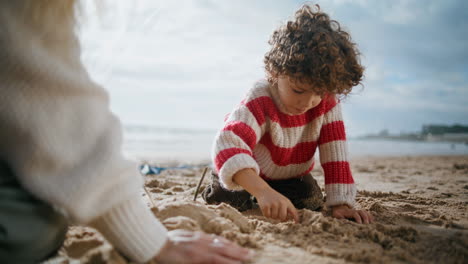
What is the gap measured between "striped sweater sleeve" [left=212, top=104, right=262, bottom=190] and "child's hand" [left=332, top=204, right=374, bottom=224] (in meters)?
0.61

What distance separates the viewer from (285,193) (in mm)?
2455

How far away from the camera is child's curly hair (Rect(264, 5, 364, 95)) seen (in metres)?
1.90

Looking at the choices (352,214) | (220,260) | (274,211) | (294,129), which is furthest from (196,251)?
(294,129)

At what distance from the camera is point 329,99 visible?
2.27m

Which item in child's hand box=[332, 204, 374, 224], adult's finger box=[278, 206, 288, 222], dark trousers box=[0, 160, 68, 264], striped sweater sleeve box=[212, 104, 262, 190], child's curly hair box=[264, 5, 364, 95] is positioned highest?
child's curly hair box=[264, 5, 364, 95]

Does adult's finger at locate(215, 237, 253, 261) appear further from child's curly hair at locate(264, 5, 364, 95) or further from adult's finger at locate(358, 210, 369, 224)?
child's curly hair at locate(264, 5, 364, 95)

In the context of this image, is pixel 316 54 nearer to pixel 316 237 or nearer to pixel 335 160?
pixel 335 160

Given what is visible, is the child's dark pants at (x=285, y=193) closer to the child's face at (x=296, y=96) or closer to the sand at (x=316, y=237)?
the sand at (x=316, y=237)

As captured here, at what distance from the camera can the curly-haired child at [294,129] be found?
1866mm

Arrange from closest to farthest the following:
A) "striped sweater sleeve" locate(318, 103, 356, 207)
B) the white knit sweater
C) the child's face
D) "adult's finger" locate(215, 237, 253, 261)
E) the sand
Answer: the white knit sweater → "adult's finger" locate(215, 237, 253, 261) → the sand → the child's face → "striped sweater sleeve" locate(318, 103, 356, 207)

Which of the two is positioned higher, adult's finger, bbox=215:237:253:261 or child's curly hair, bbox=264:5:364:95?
child's curly hair, bbox=264:5:364:95

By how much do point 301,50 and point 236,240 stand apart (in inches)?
47.2

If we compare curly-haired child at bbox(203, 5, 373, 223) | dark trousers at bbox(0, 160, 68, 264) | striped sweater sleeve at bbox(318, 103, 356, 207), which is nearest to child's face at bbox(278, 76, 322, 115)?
curly-haired child at bbox(203, 5, 373, 223)

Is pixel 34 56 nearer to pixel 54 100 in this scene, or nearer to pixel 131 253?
pixel 54 100
